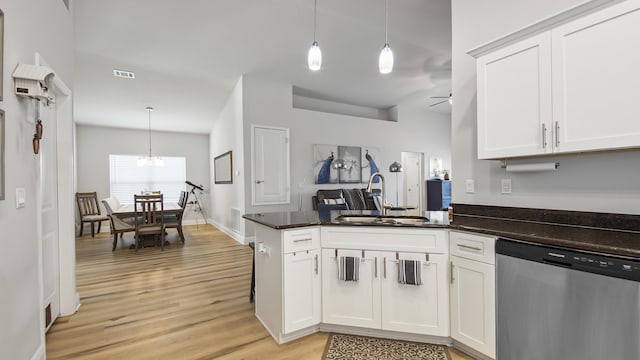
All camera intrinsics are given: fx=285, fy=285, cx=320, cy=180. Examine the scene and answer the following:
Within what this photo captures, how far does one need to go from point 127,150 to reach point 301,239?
26.0 ft

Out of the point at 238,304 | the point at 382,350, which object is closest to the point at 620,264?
the point at 382,350

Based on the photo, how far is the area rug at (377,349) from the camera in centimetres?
193

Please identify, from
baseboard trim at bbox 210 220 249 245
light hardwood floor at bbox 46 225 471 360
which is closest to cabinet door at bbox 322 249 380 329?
light hardwood floor at bbox 46 225 471 360

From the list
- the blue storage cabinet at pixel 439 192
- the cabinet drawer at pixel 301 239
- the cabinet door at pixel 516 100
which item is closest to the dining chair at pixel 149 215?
the cabinet drawer at pixel 301 239

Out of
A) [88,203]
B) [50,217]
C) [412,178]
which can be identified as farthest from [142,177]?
[412,178]

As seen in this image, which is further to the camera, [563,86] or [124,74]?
[124,74]

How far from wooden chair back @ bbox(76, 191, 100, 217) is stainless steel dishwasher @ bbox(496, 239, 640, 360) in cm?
830

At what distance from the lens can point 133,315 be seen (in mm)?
2605

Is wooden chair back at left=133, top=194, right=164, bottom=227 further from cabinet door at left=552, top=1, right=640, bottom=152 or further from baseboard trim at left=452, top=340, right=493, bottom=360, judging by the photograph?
cabinet door at left=552, top=1, right=640, bottom=152

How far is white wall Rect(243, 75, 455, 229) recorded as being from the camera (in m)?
5.36

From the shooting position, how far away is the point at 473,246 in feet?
6.14

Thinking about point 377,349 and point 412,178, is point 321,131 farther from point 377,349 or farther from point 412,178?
point 377,349

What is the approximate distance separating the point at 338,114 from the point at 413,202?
3.46m

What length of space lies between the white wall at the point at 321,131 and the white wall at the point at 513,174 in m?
3.72
